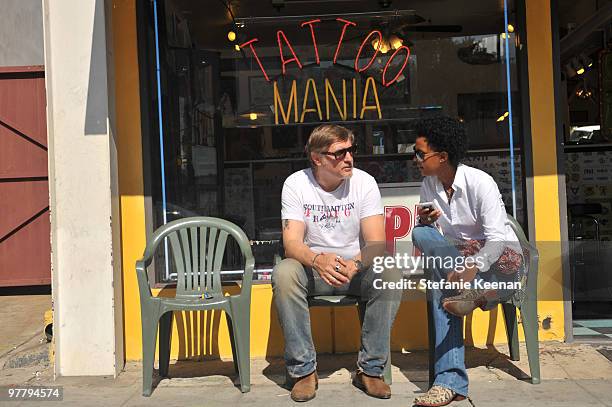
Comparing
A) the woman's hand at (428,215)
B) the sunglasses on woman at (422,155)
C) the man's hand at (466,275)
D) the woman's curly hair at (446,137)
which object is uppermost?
the woman's curly hair at (446,137)

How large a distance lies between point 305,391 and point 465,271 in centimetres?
103

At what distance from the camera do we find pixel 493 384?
4.21 metres

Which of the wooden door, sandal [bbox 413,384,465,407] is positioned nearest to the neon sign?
sandal [bbox 413,384,465,407]

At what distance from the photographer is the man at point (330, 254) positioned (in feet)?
13.2

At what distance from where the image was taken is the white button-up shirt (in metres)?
3.87

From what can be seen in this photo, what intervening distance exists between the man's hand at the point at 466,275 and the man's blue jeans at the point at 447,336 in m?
0.03

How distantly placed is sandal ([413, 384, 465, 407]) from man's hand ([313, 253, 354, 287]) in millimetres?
700

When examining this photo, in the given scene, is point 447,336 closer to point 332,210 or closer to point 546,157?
point 332,210

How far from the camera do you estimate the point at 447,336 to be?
3.88 m

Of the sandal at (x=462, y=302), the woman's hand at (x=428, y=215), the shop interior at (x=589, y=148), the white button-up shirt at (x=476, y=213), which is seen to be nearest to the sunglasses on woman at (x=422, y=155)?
the white button-up shirt at (x=476, y=213)

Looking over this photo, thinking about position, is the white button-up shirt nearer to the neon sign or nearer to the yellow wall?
the yellow wall

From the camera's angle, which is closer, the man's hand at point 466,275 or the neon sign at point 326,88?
the man's hand at point 466,275

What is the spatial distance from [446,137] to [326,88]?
1539mm

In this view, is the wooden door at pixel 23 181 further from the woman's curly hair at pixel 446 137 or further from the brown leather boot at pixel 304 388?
the woman's curly hair at pixel 446 137
